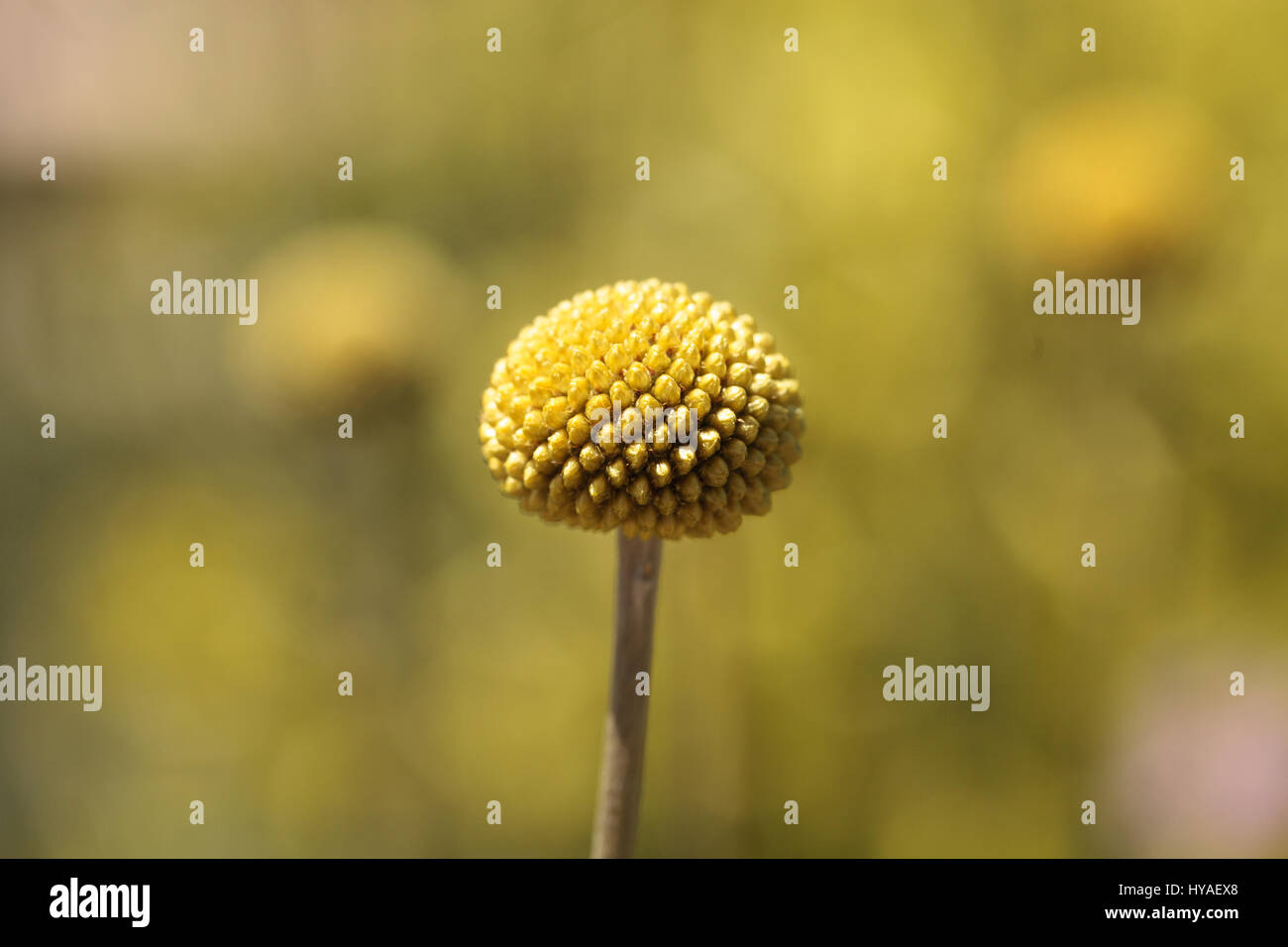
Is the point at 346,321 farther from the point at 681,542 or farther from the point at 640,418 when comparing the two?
the point at 640,418

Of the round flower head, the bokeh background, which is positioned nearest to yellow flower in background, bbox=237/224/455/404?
the bokeh background

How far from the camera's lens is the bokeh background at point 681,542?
1.26 metres

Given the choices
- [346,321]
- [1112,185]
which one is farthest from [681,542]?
[1112,185]

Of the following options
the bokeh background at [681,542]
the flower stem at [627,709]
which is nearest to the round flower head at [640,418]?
the flower stem at [627,709]

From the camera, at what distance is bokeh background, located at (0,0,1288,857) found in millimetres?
1263

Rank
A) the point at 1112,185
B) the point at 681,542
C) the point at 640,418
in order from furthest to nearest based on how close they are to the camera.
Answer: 1. the point at 681,542
2. the point at 1112,185
3. the point at 640,418

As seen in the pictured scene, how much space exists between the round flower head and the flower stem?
38 mm

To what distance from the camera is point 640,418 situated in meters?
0.56

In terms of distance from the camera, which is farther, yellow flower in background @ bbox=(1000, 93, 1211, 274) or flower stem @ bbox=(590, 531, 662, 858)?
yellow flower in background @ bbox=(1000, 93, 1211, 274)

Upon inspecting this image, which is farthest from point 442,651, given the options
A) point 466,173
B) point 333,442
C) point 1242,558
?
point 1242,558

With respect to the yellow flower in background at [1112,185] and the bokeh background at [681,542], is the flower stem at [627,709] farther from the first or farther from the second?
the yellow flower in background at [1112,185]

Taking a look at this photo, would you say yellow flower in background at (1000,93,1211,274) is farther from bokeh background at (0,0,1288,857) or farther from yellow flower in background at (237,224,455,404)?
yellow flower in background at (237,224,455,404)

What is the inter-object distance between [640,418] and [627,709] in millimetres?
164
